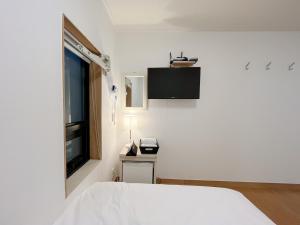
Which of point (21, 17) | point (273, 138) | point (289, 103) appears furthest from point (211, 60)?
point (21, 17)

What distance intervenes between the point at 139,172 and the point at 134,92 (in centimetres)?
134

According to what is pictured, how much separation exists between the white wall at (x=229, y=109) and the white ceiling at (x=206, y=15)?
0.54 feet

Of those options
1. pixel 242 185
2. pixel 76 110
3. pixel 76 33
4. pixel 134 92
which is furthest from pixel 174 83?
pixel 242 185

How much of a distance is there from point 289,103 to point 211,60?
4.87 ft

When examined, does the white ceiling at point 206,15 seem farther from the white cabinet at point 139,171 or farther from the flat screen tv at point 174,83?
the white cabinet at point 139,171

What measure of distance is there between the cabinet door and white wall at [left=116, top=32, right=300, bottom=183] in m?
0.61

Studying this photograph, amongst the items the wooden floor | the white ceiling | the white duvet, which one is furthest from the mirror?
the white duvet

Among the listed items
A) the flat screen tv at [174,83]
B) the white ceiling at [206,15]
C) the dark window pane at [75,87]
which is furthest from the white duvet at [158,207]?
the white ceiling at [206,15]

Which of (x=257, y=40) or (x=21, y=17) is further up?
(x=257, y=40)

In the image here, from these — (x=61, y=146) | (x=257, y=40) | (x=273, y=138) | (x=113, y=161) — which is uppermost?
(x=257, y=40)

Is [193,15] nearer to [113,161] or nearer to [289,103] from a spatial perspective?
[289,103]

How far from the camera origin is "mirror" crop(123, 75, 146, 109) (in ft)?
9.89

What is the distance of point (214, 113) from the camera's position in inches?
117

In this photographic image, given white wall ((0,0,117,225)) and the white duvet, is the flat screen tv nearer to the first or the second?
the white duvet
